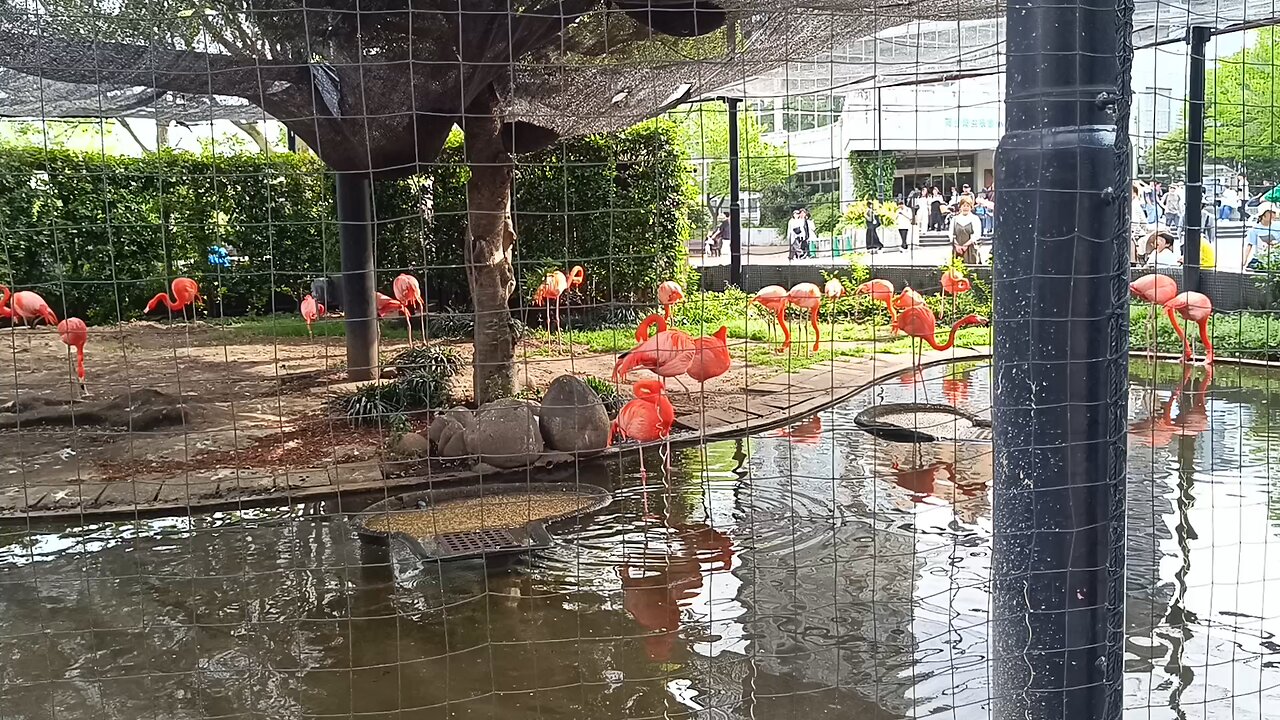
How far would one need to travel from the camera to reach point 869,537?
177 inches

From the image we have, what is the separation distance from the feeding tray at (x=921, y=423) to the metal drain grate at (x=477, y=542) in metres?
2.68

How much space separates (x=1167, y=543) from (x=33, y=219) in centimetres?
1111

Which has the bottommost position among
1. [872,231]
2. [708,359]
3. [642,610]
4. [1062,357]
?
[642,610]

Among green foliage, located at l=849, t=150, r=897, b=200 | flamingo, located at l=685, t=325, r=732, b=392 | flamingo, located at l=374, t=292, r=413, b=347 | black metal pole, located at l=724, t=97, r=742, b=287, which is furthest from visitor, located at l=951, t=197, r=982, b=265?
flamingo, located at l=374, t=292, r=413, b=347

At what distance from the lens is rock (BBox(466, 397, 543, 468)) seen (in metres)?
5.75

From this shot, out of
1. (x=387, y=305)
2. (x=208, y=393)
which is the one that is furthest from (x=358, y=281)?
(x=208, y=393)

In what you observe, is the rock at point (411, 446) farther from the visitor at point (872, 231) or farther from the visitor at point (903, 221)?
the visitor at point (903, 221)

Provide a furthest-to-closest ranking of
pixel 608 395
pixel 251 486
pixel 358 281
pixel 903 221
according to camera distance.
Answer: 1. pixel 903 221
2. pixel 358 281
3. pixel 608 395
4. pixel 251 486

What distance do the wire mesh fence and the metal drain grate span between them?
0.12 ft

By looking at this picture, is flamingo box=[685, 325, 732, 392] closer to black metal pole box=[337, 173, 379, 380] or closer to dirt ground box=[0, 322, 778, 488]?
dirt ground box=[0, 322, 778, 488]

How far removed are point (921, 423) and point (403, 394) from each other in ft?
11.1

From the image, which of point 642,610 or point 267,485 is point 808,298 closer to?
point 267,485

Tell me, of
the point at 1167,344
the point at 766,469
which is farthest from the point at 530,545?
the point at 1167,344

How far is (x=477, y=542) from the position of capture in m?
4.33
